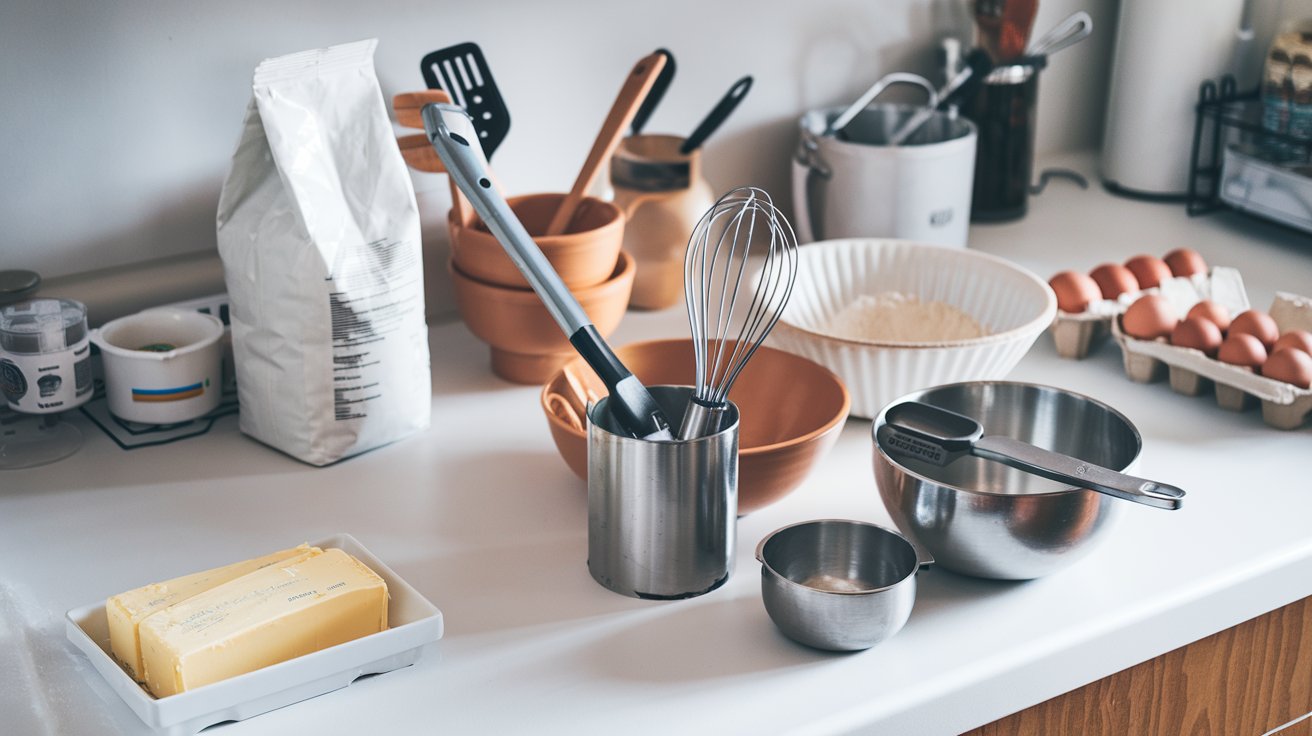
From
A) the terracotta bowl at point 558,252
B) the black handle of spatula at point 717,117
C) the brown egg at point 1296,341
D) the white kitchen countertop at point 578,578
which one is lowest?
the white kitchen countertop at point 578,578

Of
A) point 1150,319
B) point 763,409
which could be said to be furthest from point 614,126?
point 1150,319

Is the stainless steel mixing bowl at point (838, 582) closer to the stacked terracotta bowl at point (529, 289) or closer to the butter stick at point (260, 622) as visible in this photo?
the butter stick at point (260, 622)

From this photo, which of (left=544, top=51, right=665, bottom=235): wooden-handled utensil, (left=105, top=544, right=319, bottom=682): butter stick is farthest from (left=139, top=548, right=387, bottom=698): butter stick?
(left=544, top=51, right=665, bottom=235): wooden-handled utensil

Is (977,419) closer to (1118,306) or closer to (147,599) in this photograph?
(1118,306)

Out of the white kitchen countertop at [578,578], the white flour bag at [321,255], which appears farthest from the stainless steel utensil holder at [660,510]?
the white flour bag at [321,255]

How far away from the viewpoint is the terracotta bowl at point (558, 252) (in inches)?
40.5

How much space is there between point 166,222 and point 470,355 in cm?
28

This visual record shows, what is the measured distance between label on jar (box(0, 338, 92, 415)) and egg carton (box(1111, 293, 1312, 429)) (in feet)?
2.71

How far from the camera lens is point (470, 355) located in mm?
1149

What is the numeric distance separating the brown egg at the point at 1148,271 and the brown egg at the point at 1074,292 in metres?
0.07

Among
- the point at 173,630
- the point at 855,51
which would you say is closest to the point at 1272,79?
the point at 855,51

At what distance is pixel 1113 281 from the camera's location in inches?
46.4

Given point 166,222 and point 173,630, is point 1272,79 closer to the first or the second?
point 166,222

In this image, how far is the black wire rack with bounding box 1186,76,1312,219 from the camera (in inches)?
56.4
